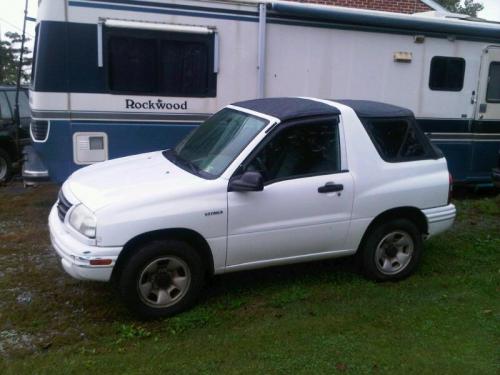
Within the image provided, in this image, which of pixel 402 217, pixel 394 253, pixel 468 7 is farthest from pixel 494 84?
pixel 468 7

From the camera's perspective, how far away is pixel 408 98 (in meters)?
8.23

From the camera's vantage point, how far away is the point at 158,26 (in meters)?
6.73

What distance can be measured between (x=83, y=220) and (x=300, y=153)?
1.87m

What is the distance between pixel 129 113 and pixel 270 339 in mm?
3912

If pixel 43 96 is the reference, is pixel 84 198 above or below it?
below

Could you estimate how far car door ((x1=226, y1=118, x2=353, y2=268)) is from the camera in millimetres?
4352

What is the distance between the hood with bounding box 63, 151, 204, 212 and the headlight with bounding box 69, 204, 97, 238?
0.18 feet

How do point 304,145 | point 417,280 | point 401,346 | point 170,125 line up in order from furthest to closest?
point 170,125 < point 417,280 < point 304,145 < point 401,346

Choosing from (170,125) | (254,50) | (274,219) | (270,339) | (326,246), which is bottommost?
(270,339)

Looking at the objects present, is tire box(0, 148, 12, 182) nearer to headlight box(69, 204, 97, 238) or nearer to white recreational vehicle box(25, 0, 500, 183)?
white recreational vehicle box(25, 0, 500, 183)

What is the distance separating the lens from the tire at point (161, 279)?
4.05 m

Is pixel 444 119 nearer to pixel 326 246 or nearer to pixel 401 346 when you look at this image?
pixel 326 246

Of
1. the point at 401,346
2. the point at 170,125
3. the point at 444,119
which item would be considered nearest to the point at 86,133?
the point at 170,125

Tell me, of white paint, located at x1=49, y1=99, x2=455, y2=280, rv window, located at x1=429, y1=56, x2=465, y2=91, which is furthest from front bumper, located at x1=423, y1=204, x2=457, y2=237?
rv window, located at x1=429, y1=56, x2=465, y2=91
